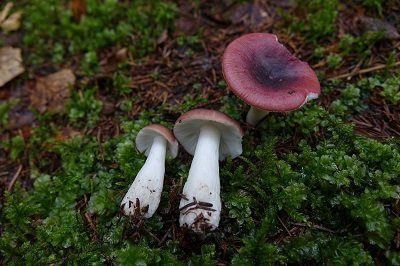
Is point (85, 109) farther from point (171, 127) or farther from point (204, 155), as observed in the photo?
point (204, 155)

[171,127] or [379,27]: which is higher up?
[379,27]

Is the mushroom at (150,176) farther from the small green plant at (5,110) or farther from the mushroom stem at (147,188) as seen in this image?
the small green plant at (5,110)

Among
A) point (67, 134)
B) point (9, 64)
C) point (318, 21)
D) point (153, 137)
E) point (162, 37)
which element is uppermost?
point (318, 21)

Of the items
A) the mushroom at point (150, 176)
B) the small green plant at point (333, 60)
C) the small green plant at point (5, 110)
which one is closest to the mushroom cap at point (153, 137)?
the mushroom at point (150, 176)

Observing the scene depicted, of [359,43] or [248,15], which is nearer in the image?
[359,43]

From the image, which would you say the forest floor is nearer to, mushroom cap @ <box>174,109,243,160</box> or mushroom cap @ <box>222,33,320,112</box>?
mushroom cap @ <box>174,109,243,160</box>

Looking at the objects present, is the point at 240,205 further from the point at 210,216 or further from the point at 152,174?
the point at 152,174

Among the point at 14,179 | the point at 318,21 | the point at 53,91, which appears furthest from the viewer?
the point at 53,91

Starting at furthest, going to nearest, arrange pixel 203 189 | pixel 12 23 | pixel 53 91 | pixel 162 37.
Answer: pixel 12 23, pixel 162 37, pixel 53 91, pixel 203 189

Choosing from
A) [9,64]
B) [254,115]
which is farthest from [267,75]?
[9,64]

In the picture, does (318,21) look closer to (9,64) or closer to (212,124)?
(212,124)
